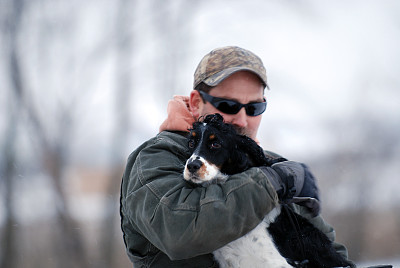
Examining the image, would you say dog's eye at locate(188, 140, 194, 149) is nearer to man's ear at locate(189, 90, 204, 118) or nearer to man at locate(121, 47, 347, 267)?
man at locate(121, 47, 347, 267)

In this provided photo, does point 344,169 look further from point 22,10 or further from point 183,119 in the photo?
point 183,119

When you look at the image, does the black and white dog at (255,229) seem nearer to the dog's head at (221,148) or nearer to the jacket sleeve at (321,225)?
the dog's head at (221,148)

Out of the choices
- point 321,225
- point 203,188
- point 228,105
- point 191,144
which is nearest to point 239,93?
point 228,105

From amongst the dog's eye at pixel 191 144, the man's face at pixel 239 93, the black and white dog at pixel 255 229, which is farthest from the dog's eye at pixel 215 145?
the man's face at pixel 239 93

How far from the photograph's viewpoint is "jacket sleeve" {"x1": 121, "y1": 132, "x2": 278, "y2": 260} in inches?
74.1

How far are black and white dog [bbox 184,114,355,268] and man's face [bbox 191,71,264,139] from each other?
11 centimetres

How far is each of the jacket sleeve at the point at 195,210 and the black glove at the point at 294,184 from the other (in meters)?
0.09

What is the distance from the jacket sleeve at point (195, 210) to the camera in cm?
188

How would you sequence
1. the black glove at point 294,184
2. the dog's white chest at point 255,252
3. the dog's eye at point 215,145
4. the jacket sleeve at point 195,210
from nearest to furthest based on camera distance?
1. the jacket sleeve at point 195,210
2. the black glove at point 294,184
3. the dog's white chest at point 255,252
4. the dog's eye at point 215,145

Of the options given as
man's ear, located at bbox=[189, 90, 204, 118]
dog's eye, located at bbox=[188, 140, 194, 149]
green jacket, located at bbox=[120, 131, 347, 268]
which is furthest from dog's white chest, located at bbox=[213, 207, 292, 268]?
man's ear, located at bbox=[189, 90, 204, 118]

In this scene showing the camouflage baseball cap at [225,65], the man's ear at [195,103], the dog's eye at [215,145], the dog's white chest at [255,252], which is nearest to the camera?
the dog's white chest at [255,252]

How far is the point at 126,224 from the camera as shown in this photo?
2361 millimetres

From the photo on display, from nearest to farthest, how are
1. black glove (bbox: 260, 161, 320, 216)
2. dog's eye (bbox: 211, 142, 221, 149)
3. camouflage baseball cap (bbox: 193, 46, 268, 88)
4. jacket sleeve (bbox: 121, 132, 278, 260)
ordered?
jacket sleeve (bbox: 121, 132, 278, 260)
black glove (bbox: 260, 161, 320, 216)
dog's eye (bbox: 211, 142, 221, 149)
camouflage baseball cap (bbox: 193, 46, 268, 88)

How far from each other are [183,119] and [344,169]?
11973 millimetres
